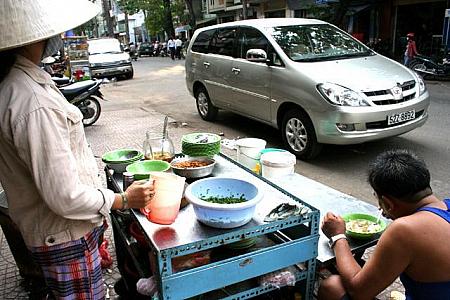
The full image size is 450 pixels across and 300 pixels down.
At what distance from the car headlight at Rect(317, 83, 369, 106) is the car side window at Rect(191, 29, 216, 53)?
2952 mm

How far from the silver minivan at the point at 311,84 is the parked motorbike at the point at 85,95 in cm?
215

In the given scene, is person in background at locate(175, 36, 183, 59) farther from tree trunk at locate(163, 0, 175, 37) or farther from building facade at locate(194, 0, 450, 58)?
building facade at locate(194, 0, 450, 58)

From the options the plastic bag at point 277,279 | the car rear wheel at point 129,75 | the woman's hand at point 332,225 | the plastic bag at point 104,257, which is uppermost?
the woman's hand at point 332,225

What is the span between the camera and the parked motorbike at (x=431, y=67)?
10688mm

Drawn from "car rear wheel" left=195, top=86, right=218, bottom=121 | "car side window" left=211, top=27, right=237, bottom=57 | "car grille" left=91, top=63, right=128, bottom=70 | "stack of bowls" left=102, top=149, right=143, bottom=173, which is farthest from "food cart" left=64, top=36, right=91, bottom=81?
"stack of bowls" left=102, top=149, right=143, bottom=173

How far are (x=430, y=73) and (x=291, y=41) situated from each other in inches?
298

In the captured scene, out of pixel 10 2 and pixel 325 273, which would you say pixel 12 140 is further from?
pixel 325 273

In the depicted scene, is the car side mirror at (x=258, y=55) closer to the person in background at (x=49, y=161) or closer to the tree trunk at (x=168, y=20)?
the person in background at (x=49, y=161)

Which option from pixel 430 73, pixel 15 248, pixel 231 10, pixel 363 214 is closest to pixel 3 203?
pixel 15 248

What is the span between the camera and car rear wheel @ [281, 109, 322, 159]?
186 inches

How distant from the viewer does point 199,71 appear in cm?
691

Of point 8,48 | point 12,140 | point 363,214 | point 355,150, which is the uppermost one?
point 8,48

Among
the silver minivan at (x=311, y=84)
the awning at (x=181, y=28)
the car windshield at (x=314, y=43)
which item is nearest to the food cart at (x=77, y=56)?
the silver minivan at (x=311, y=84)

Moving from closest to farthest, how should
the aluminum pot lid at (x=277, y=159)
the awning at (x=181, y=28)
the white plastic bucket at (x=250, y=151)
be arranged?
the aluminum pot lid at (x=277, y=159) → the white plastic bucket at (x=250, y=151) → the awning at (x=181, y=28)
